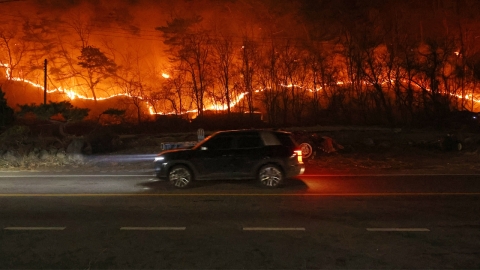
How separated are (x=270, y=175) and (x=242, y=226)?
4594 millimetres

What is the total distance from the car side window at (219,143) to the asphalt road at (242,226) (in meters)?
1.19

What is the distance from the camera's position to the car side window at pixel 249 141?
1337cm

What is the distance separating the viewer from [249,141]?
13445 millimetres

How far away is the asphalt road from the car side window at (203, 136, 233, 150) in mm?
1188

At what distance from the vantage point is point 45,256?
6848 millimetres

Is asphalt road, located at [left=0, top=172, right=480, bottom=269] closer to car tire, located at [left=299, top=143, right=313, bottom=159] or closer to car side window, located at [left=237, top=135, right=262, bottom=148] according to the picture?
car side window, located at [left=237, top=135, right=262, bottom=148]

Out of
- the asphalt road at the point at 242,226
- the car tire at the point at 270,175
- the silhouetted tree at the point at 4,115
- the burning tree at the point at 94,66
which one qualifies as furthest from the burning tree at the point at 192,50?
the asphalt road at the point at 242,226

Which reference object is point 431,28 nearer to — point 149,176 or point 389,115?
point 389,115

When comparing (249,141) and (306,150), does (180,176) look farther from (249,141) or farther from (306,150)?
(306,150)

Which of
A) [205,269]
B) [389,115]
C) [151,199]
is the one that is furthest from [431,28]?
[205,269]

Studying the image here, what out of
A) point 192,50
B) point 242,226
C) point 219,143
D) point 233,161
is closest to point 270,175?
point 233,161

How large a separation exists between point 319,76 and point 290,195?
89.8ft

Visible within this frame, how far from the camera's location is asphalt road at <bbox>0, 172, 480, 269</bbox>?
6.65m

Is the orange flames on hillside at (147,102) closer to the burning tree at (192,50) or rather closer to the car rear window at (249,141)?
the burning tree at (192,50)
